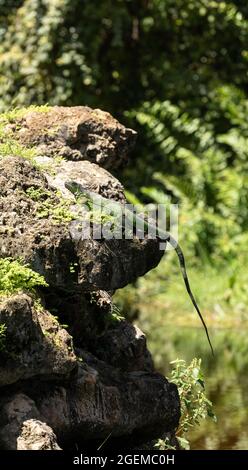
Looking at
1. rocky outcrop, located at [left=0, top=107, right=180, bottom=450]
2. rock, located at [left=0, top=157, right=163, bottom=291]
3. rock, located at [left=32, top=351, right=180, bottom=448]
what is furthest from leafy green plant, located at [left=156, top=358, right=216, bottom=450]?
rock, located at [left=0, top=157, right=163, bottom=291]

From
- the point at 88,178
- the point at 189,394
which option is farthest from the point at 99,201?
the point at 189,394

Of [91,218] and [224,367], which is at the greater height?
[91,218]

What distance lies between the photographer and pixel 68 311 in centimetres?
461

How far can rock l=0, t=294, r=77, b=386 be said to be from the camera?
376cm

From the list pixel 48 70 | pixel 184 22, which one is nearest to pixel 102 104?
pixel 48 70

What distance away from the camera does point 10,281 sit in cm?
396

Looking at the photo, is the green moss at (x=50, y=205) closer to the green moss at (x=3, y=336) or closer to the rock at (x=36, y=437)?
the green moss at (x=3, y=336)

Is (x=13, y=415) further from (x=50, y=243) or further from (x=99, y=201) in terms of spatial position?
(x=99, y=201)

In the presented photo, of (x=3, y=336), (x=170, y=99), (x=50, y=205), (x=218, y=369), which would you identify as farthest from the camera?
(x=170, y=99)

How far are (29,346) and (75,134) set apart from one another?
1542 mm

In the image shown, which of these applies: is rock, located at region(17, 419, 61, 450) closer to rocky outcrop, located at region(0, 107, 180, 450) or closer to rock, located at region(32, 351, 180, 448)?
rocky outcrop, located at region(0, 107, 180, 450)

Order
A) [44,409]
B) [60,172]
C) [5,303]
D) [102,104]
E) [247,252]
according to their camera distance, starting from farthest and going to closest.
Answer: [102,104], [247,252], [60,172], [44,409], [5,303]
